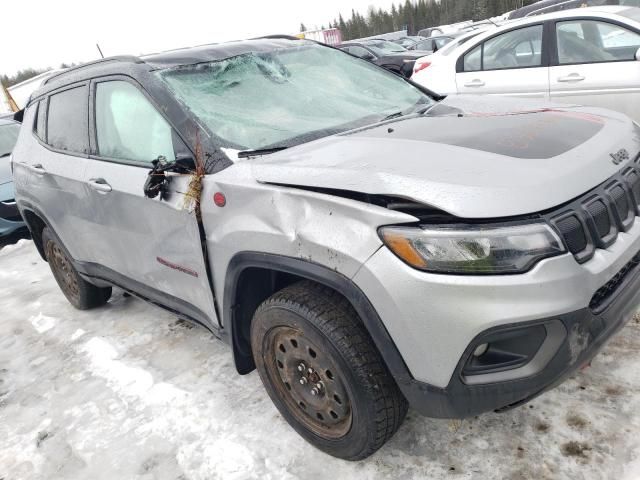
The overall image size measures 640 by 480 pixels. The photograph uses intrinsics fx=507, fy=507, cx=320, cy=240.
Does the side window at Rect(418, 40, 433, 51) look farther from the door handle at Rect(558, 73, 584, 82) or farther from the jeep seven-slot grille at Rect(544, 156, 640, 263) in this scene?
the jeep seven-slot grille at Rect(544, 156, 640, 263)

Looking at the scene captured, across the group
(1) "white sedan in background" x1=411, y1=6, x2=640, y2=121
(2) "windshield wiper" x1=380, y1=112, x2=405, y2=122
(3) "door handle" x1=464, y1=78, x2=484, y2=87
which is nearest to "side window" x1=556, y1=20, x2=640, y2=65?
(1) "white sedan in background" x1=411, y1=6, x2=640, y2=121

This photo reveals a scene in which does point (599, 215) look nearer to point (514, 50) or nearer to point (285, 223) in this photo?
point (285, 223)

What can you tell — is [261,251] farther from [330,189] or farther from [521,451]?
[521,451]

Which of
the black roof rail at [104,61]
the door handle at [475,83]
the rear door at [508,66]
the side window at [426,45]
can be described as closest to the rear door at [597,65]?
the rear door at [508,66]

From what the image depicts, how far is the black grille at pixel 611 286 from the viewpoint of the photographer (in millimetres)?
1632

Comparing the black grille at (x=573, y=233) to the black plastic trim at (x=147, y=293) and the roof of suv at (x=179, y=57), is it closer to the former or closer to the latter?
the black plastic trim at (x=147, y=293)

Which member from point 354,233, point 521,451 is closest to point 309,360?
point 354,233

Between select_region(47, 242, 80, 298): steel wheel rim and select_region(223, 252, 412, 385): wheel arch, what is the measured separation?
2.22 m

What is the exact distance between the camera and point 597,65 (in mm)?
4781

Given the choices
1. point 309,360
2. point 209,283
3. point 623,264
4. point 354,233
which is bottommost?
point 309,360

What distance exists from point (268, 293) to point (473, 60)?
447 centimetres

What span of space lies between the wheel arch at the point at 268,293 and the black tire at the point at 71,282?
2072mm

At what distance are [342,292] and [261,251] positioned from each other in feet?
1.33

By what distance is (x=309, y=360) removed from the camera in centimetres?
200
